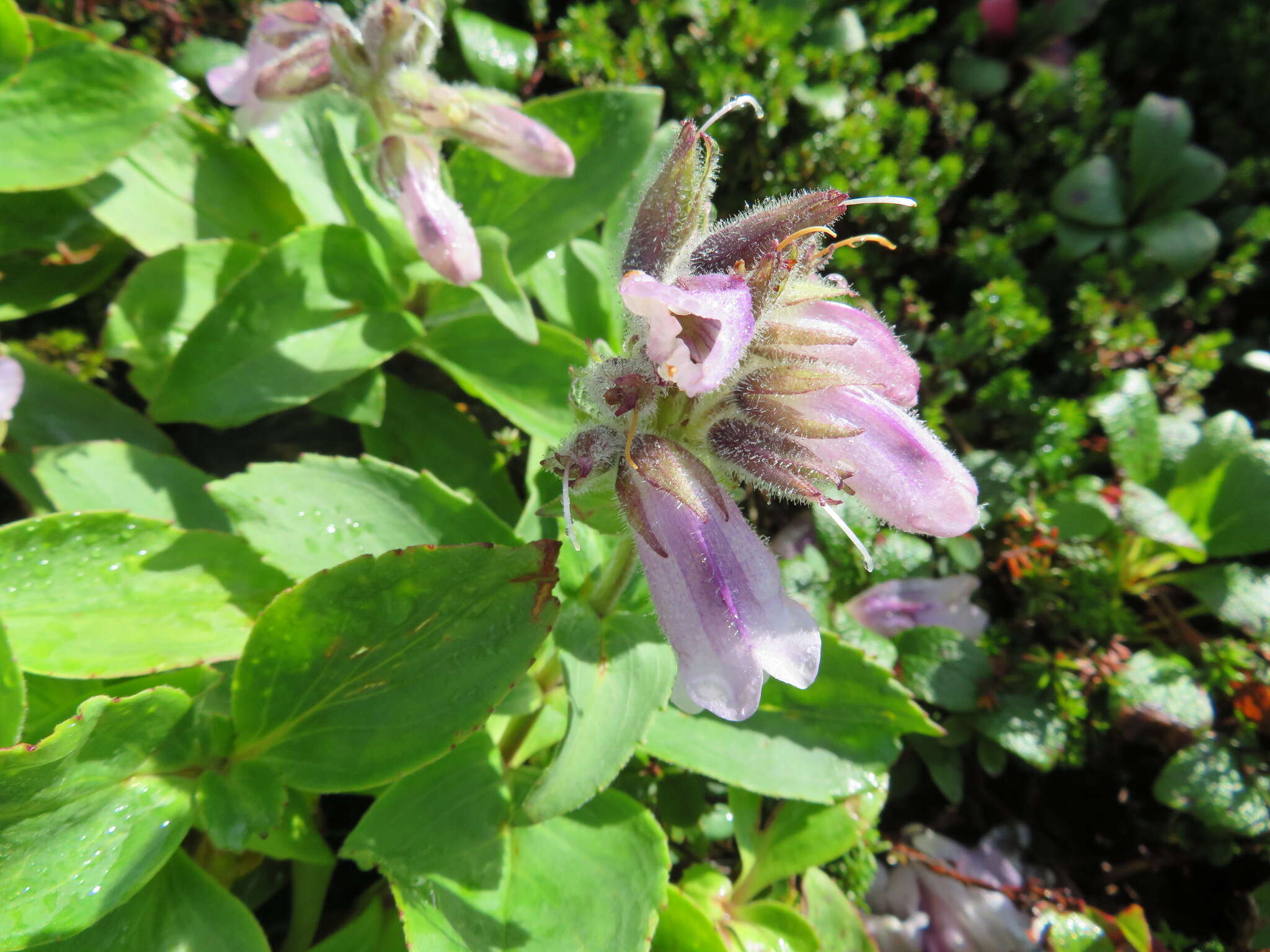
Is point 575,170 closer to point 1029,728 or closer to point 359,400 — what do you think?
point 359,400

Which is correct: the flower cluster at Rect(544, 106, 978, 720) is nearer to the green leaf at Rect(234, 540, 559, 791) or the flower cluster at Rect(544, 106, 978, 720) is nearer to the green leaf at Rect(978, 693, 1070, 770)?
the green leaf at Rect(234, 540, 559, 791)

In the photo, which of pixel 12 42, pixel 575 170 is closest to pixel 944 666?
pixel 575 170

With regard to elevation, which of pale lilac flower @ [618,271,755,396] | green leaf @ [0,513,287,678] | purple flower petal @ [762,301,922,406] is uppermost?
pale lilac flower @ [618,271,755,396]

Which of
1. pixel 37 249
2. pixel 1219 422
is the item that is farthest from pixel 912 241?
pixel 37 249

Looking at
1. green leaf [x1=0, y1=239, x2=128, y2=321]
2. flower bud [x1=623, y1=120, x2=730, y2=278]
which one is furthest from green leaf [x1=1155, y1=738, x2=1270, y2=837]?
green leaf [x1=0, y1=239, x2=128, y2=321]

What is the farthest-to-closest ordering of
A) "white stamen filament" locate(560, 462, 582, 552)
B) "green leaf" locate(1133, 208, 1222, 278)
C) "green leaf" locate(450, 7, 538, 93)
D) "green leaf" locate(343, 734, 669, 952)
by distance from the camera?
"green leaf" locate(1133, 208, 1222, 278) → "green leaf" locate(450, 7, 538, 93) → "green leaf" locate(343, 734, 669, 952) → "white stamen filament" locate(560, 462, 582, 552)

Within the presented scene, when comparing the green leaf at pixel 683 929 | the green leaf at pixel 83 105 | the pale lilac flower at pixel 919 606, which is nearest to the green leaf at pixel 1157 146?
the pale lilac flower at pixel 919 606

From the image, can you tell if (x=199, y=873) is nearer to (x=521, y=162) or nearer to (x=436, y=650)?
(x=436, y=650)
